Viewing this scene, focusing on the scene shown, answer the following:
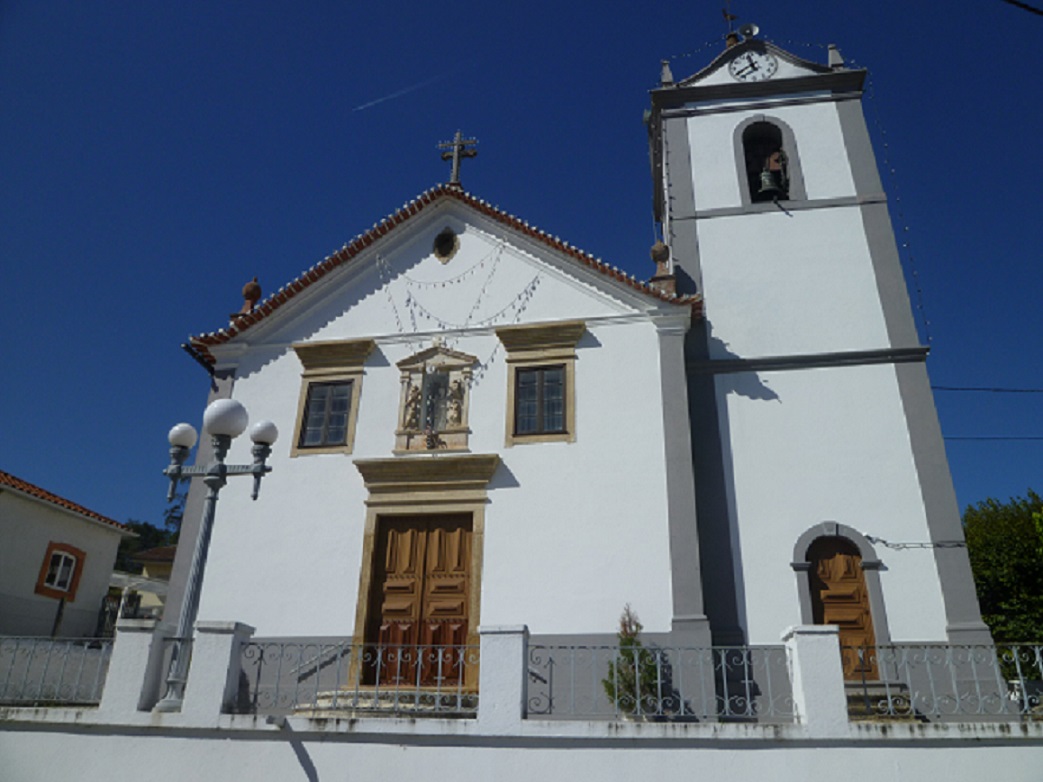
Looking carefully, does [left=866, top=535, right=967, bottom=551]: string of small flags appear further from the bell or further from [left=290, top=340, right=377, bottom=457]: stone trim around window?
[left=290, top=340, right=377, bottom=457]: stone trim around window

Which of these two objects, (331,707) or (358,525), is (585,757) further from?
(358,525)

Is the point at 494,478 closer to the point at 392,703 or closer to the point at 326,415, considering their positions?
the point at 326,415

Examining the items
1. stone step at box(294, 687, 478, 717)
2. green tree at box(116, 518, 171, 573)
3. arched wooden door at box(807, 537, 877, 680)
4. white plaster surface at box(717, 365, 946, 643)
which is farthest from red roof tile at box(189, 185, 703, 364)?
green tree at box(116, 518, 171, 573)

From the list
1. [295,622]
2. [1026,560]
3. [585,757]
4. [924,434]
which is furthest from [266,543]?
[1026,560]

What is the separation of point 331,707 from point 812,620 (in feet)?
22.1

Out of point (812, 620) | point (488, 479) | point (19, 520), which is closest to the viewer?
point (812, 620)

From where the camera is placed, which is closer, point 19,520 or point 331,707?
point 331,707

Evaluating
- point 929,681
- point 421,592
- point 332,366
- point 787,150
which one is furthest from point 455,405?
point 787,150

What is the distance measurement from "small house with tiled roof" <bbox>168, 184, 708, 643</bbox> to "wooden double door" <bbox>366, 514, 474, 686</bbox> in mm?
29

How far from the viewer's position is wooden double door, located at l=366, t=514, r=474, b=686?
1123 cm

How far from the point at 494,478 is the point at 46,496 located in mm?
10599

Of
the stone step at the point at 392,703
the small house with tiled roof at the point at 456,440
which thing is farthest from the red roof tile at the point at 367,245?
the stone step at the point at 392,703

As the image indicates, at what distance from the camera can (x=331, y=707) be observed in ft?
30.0

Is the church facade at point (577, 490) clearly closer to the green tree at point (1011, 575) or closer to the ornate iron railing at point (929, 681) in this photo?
the ornate iron railing at point (929, 681)
